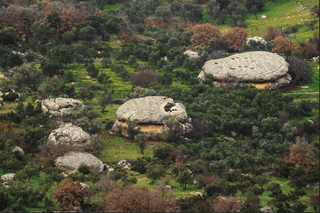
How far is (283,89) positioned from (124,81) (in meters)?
29.4

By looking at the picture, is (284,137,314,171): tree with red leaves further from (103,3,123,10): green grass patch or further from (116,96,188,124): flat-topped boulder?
(103,3,123,10): green grass patch

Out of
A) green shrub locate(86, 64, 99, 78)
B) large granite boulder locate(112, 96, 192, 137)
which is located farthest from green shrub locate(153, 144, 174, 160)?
green shrub locate(86, 64, 99, 78)

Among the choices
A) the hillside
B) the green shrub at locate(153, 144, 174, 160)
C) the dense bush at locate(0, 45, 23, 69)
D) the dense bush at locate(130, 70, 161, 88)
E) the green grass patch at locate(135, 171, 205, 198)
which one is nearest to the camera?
the hillside

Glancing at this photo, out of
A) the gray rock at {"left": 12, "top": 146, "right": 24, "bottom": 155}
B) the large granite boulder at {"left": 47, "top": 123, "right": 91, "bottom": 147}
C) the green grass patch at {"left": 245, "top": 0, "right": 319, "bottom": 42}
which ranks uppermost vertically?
the gray rock at {"left": 12, "top": 146, "right": 24, "bottom": 155}

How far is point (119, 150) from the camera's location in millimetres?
47156

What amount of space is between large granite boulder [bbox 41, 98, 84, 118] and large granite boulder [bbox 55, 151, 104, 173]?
11307 mm

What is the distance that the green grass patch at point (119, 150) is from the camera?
45.2 m

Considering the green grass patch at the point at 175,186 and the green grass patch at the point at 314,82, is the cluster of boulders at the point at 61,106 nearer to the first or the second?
the green grass patch at the point at 175,186

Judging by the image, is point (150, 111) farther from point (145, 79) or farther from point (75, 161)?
point (145, 79)

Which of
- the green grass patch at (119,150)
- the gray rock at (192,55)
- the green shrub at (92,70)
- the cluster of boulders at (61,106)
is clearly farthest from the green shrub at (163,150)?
the gray rock at (192,55)

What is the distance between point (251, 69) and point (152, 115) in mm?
28562

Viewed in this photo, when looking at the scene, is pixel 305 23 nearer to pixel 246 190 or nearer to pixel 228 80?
pixel 228 80

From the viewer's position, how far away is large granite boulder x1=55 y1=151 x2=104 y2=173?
40.4 meters

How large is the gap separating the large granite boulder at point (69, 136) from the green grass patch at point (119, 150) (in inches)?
110
